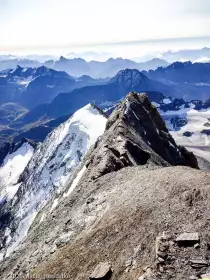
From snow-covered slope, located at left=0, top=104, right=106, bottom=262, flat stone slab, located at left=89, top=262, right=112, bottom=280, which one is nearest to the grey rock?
flat stone slab, located at left=89, top=262, right=112, bottom=280

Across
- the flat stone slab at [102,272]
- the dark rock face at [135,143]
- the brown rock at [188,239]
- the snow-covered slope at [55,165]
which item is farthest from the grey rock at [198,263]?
the snow-covered slope at [55,165]

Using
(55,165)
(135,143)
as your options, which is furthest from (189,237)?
(55,165)

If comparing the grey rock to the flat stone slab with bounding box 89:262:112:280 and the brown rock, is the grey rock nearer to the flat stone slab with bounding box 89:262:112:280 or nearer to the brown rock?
the brown rock

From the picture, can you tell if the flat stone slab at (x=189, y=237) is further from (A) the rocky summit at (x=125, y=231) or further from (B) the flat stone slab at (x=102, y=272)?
(B) the flat stone slab at (x=102, y=272)

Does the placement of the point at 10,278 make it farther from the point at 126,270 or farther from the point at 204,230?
the point at 204,230

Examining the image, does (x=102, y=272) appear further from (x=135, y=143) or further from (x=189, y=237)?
(x=135, y=143)

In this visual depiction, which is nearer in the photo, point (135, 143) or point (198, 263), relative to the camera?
point (198, 263)
